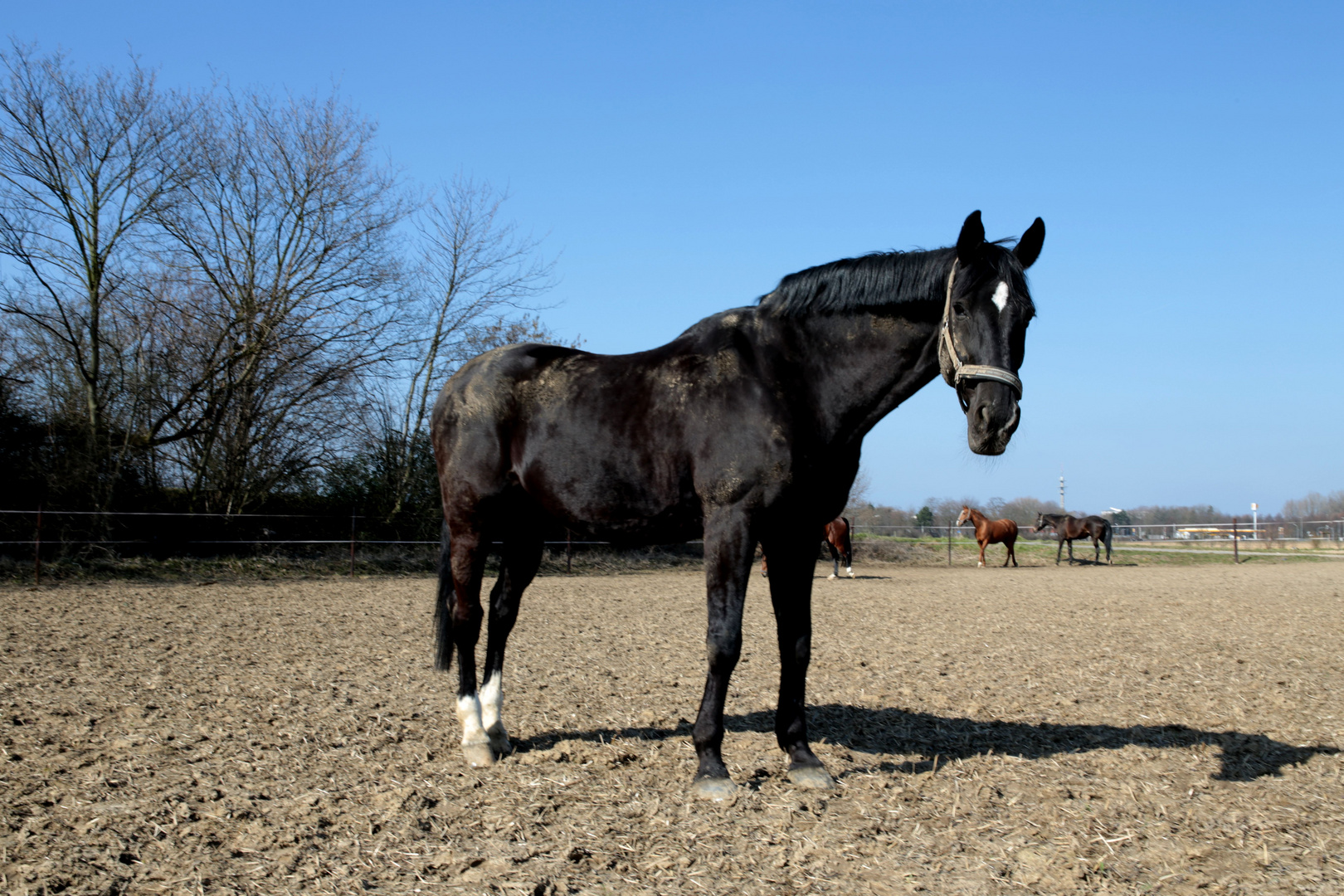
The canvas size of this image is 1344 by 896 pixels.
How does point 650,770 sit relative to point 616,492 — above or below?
below

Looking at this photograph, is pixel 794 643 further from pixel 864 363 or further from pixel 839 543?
pixel 839 543

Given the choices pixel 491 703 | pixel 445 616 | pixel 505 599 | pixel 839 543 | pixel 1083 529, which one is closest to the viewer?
pixel 491 703

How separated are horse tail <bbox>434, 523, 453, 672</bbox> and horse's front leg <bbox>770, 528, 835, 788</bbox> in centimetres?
175

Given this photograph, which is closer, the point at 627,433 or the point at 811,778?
the point at 811,778

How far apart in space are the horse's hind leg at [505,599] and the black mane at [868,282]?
1741 millimetres

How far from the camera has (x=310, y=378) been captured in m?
16.5

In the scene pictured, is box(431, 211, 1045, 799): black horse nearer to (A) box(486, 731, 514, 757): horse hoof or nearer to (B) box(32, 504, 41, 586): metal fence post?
(A) box(486, 731, 514, 757): horse hoof

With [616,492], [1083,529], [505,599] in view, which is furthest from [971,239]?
[1083,529]

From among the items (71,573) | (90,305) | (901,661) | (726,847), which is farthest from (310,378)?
(726,847)

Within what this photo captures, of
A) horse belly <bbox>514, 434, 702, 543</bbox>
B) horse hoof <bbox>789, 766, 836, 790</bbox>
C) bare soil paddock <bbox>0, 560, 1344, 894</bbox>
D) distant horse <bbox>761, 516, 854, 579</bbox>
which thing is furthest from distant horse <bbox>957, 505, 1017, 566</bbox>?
horse belly <bbox>514, 434, 702, 543</bbox>

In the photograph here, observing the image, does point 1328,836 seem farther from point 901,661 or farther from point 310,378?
point 310,378

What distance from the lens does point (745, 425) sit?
3420mm

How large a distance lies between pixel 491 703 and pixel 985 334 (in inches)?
112

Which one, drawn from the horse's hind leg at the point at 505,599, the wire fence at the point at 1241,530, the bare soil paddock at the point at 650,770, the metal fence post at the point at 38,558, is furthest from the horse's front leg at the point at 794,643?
the wire fence at the point at 1241,530
